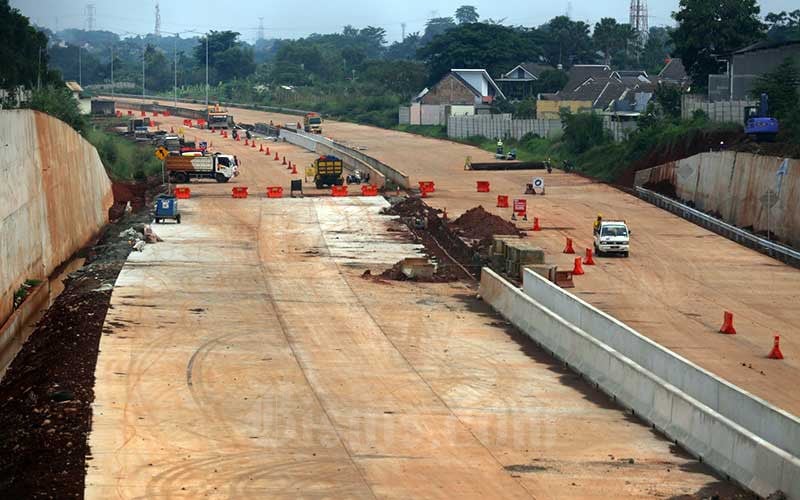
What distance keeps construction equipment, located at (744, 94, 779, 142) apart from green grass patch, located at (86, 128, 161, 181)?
40.0m

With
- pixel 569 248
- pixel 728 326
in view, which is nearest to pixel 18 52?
pixel 569 248

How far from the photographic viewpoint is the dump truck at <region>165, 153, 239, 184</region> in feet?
280

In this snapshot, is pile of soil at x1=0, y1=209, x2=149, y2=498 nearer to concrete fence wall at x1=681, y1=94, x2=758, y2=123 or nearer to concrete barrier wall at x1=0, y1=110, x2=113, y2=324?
concrete barrier wall at x1=0, y1=110, x2=113, y2=324

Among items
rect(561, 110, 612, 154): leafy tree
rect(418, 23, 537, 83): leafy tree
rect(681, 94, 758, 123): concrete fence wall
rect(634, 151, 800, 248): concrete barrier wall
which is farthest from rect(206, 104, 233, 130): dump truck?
rect(634, 151, 800, 248): concrete barrier wall

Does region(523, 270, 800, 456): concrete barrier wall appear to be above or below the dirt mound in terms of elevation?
below

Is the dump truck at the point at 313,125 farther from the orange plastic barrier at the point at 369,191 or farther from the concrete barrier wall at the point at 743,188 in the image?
the concrete barrier wall at the point at 743,188

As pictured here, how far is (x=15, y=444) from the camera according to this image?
2588 cm

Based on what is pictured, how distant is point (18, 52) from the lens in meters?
92.8

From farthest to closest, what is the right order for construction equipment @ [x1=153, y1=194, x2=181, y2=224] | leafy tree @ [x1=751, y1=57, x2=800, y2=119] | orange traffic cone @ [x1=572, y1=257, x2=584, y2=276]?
leafy tree @ [x1=751, y1=57, x2=800, y2=119]
construction equipment @ [x1=153, y1=194, x2=181, y2=224]
orange traffic cone @ [x1=572, y1=257, x2=584, y2=276]

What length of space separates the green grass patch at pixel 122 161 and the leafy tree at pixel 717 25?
129 ft

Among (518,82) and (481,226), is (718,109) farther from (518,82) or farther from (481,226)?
(518,82)

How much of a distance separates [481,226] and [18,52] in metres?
44.8

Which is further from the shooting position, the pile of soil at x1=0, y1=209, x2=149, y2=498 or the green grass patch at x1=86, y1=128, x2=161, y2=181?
the green grass patch at x1=86, y1=128, x2=161, y2=181

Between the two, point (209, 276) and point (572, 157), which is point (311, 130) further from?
point (209, 276)
